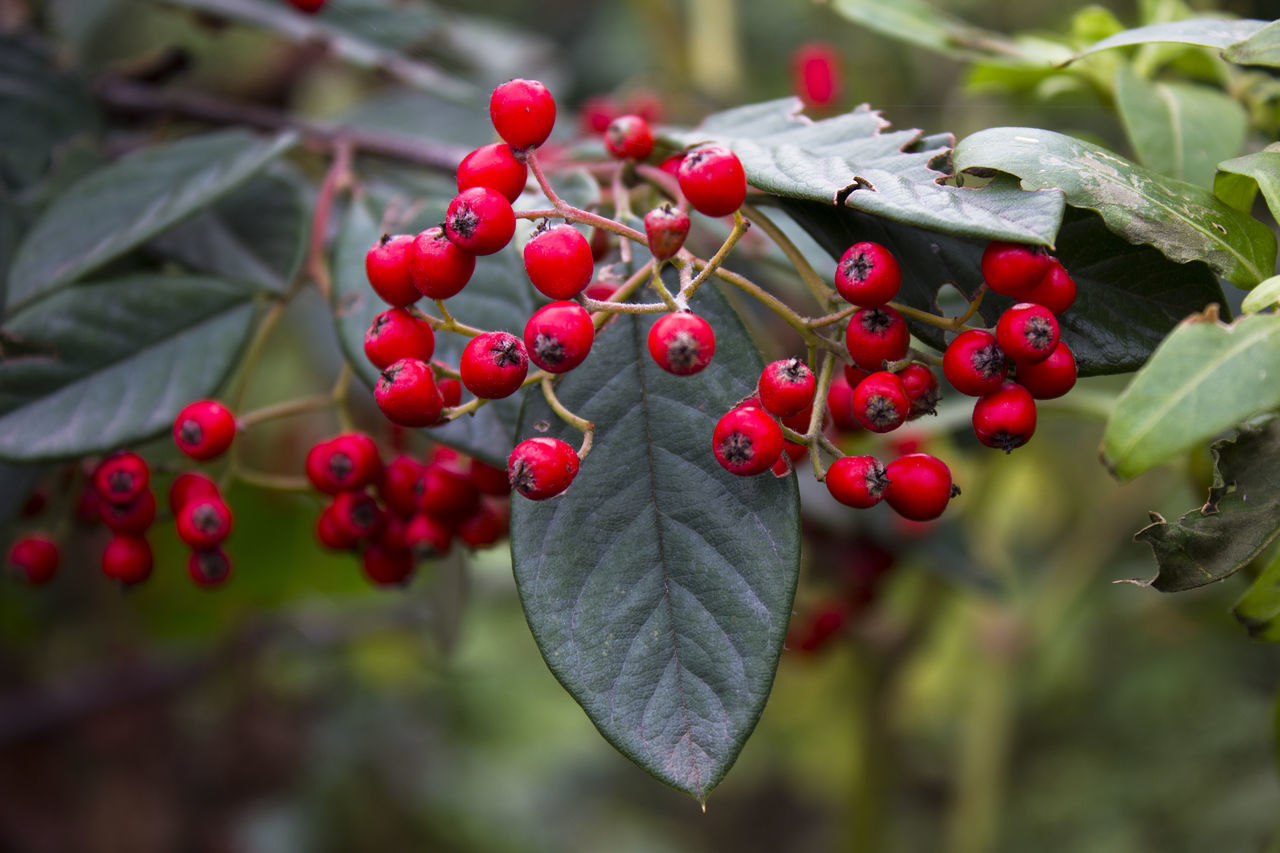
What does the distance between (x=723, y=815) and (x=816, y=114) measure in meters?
3.10

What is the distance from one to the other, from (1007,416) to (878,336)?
12 cm

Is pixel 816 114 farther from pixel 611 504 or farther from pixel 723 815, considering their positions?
pixel 723 815

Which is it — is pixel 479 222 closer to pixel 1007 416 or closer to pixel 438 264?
pixel 438 264

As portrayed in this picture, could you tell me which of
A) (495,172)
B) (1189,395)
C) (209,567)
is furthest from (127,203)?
(1189,395)

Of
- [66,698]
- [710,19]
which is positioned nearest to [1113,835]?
[710,19]

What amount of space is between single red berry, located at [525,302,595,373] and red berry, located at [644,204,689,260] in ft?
0.26

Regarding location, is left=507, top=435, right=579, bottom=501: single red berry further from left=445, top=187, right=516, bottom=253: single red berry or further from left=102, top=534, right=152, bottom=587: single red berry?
left=102, top=534, right=152, bottom=587: single red berry

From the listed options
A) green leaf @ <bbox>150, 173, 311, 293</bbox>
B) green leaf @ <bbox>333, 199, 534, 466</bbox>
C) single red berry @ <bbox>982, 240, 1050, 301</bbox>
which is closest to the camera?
single red berry @ <bbox>982, 240, 1050, 301</bbox>

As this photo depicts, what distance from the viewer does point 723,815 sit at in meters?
3.89

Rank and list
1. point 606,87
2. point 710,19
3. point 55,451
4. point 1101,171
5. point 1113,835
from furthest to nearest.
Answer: point 606,87 < point 710,19 < point 1113,835 < point 55,451 < point 1101,171

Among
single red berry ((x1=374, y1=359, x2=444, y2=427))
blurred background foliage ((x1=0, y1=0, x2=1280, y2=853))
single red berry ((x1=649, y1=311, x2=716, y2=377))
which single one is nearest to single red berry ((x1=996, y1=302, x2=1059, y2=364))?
single red berry ((x1=649, y1=311, x2=716, y2=377))

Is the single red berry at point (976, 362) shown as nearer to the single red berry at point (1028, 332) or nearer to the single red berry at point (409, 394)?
the single red berry at point (1028, 332)

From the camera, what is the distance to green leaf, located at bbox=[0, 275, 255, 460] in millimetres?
1004

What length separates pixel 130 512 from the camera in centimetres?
107
